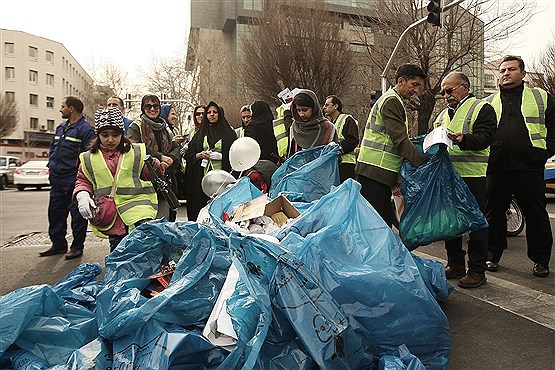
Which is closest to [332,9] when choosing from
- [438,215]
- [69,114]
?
[69,114]

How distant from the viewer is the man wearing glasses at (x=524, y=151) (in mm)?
4262

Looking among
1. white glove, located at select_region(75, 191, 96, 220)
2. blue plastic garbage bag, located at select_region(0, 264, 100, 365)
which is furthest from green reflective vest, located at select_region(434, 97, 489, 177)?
blue plastic garbage bag, located at select_region(0, 264, 100, 365)

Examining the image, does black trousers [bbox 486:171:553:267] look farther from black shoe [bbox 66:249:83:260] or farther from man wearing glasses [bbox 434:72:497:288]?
black shoe [bbox 66:249:83:260]

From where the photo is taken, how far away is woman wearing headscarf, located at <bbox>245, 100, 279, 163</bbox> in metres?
5.80

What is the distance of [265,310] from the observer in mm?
2002

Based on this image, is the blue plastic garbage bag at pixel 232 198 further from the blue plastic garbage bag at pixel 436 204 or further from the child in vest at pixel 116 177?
the blue plastic garbage bag at pixel 436 204

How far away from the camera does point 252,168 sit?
16.1 feet

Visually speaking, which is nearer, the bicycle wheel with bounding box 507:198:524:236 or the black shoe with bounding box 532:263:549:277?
the black shoe with bounding box 532:263:549:277

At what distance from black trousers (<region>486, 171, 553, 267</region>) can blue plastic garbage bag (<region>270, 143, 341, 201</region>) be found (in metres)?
1.42

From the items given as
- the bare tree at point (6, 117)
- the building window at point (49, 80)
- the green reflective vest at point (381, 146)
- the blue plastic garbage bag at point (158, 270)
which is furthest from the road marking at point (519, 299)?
the building window at point (49, 80)

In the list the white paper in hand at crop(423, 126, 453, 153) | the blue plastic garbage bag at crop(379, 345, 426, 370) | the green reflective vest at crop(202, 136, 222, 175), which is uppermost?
the white paper in hand at crop(423, 126, 453, 153)

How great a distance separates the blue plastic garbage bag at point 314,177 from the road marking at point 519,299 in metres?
1.37

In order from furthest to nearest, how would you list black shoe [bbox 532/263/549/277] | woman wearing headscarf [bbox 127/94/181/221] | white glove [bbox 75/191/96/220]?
woman wearing headscarf [bbox 127/94/181/221], black shoe [bbox 532/263/549/277], white glove [bbox 75/191/96/220]

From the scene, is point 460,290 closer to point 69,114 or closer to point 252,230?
point 252,230
